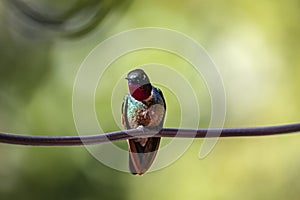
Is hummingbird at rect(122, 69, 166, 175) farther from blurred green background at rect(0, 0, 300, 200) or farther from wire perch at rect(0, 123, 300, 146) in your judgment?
→ blurred green background at rect(0, 0, 300, 200)

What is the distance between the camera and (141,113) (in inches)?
73.7

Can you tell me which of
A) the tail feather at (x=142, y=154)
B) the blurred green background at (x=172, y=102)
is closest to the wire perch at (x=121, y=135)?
the tail feather at (x=142, y=154)

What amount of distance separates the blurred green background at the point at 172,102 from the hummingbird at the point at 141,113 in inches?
77.6

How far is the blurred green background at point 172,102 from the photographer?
4.07 metres

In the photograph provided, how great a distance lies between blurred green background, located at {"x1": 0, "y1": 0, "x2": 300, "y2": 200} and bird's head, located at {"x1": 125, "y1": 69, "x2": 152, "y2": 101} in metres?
2.04

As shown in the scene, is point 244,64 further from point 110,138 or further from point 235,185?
point 110,138

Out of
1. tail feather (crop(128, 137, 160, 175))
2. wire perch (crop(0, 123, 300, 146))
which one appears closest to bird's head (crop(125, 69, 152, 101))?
tail feather (crop(128, 137, 160, 175))

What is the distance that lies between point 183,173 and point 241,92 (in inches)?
23.3

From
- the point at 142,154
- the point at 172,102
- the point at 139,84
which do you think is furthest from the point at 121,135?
the point at 172,102

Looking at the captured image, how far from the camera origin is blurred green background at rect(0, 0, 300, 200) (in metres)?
4.07

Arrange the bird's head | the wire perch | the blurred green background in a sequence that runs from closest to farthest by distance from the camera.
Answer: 1. the wire perch
2. the bird's head
3. the blurred green background

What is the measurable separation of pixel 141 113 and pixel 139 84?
111mm

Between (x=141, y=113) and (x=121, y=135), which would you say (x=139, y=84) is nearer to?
(x=141, y=113)

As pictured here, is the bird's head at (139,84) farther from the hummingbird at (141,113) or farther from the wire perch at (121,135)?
the wire perch at (121,135)
